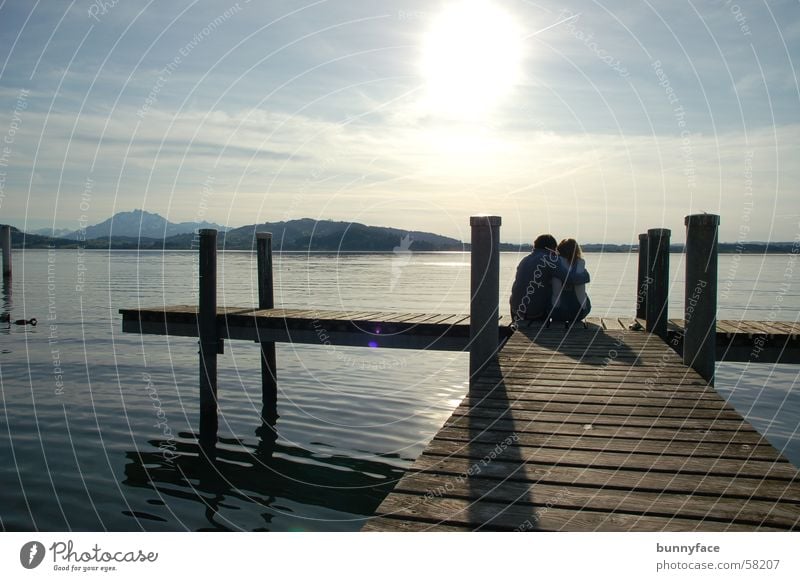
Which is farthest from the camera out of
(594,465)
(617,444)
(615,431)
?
(615,431)

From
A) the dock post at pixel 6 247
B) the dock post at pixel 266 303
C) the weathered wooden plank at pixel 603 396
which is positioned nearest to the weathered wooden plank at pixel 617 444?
the weathered wooden plank at pixel 603 396

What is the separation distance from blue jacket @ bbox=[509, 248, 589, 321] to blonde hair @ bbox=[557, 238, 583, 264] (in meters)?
0.40

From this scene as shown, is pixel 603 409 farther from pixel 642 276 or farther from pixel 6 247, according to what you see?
pixel 6 247

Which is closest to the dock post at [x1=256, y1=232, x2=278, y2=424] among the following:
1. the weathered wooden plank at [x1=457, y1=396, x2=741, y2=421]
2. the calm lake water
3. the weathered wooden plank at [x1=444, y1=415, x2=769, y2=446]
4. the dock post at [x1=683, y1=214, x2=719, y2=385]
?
the calm lake water

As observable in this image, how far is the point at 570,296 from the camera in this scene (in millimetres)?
11906

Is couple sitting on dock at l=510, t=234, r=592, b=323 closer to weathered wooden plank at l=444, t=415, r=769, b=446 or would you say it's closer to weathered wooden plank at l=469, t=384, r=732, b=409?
weathered wooden plank at l=469, t=384, r=732, b=409

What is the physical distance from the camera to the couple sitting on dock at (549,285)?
1170cm

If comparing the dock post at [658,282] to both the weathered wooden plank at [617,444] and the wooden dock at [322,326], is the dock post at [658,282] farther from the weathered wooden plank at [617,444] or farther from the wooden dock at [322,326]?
the weathered wooden plank at [617,444]

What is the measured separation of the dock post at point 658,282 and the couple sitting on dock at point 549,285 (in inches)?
42.8

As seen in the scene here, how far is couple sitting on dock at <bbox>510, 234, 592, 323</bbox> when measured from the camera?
11.7 metres

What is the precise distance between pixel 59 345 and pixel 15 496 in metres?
14.6

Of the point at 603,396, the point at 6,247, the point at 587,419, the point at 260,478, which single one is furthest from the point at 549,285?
the point at 6,247

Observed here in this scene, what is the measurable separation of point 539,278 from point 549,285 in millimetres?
275
